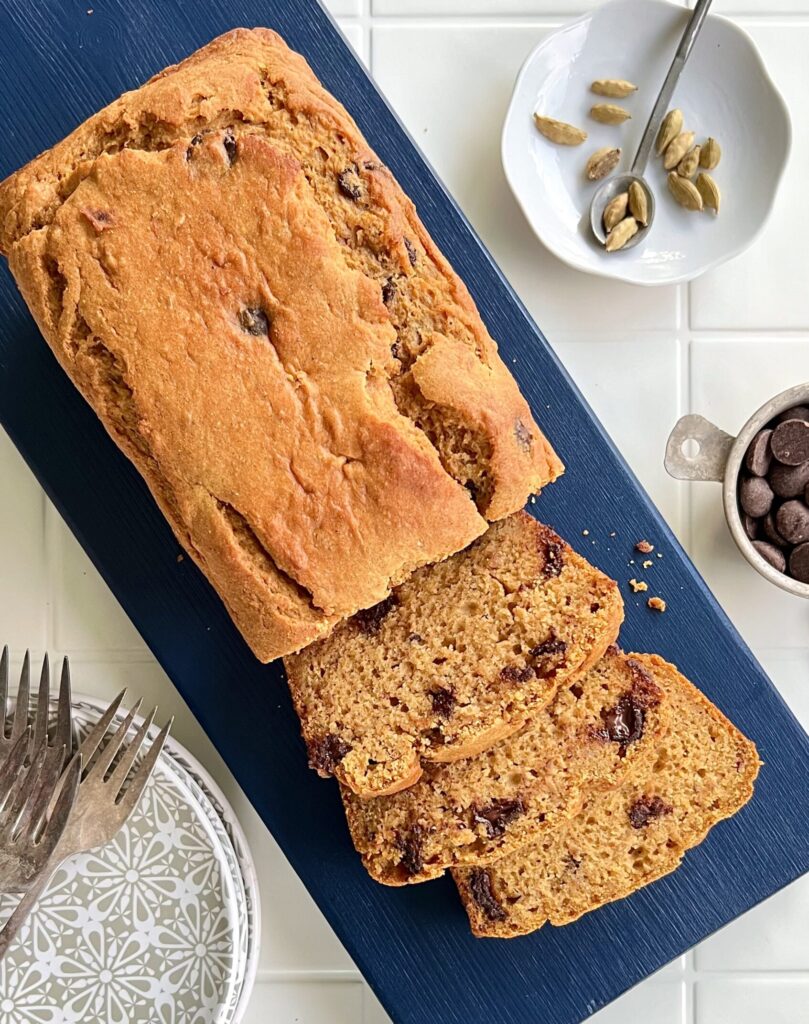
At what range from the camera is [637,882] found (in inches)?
88.7

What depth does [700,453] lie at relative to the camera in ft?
7.60

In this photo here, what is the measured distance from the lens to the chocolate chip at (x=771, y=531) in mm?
2287

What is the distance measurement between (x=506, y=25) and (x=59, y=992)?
2.35 m

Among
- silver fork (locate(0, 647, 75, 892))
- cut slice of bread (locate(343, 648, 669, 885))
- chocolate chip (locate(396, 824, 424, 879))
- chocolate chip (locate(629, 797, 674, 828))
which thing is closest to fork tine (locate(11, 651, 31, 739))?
silver fork (locate(0, 647, 75, 892))

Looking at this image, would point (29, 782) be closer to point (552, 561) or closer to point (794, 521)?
point (552, 561)

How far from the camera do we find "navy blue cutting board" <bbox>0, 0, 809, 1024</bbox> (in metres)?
2.31

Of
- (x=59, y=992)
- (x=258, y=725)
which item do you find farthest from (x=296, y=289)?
(x=59, y=992)

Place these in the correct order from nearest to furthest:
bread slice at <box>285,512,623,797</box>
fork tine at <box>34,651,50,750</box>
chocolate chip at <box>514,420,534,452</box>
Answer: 1. chocolate chip at <box>514,420,534,452</box>
2. bread slice at <box>285,512,623,797</box>
3. fork tine at <box>34,651,50,750</box>

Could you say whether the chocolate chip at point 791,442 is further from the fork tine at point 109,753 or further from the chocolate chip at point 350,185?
the fork tine at point 109,753

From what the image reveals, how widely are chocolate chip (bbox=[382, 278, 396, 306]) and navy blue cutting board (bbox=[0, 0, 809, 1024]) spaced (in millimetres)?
483

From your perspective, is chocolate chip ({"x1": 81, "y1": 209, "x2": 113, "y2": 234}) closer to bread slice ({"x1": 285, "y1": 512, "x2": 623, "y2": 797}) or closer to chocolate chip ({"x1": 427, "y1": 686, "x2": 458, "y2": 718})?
bread slice ({"x1": 285, "y1": 512, "x2": 623, "y2": 797})

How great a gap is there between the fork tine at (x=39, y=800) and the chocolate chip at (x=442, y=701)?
78cm

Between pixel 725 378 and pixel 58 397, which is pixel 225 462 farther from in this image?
pixel 725 378

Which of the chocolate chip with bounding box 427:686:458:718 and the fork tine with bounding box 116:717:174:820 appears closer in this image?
the chocolate chip with bounding box 427:686:458:718
